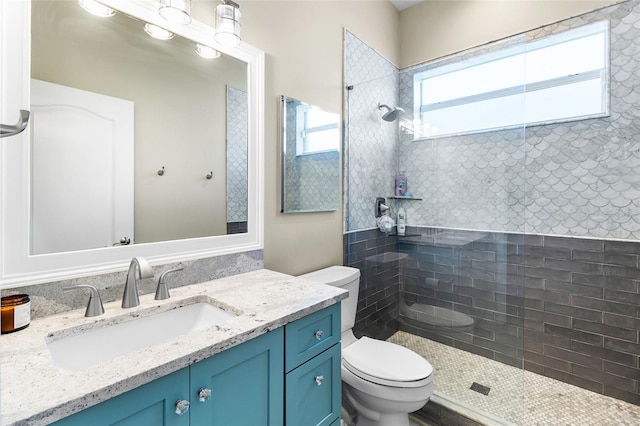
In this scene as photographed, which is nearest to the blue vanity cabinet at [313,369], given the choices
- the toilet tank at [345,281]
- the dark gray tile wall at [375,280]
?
the toilet tank at [345,281]

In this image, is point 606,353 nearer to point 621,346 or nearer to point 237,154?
point 621,346

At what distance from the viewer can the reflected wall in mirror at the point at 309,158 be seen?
170cm

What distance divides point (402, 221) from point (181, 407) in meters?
2.15

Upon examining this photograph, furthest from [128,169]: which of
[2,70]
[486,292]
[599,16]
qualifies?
[599,16]

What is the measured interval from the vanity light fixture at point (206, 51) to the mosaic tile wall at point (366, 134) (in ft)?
3.31

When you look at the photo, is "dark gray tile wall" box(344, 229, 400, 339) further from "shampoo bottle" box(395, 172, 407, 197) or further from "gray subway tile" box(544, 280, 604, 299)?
"gray subway tile" box(544, 280, 604, 299)

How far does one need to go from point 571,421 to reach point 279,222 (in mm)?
2016

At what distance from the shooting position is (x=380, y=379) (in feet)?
4.71

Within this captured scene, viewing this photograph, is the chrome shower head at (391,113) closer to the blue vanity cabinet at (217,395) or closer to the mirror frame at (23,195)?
the mirror frame at (23,195)

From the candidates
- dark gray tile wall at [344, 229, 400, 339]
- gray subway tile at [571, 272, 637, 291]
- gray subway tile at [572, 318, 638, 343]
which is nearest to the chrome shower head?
dark gray tile wall at [344, 229, 400, 339]

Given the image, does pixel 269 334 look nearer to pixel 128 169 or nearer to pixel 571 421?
pixel 128 169

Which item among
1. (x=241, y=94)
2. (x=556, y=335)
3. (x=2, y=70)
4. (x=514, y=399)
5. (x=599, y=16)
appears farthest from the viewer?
(x=556, y=335)

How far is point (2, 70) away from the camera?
85 cm

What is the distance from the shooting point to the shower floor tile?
1732 millimetres
